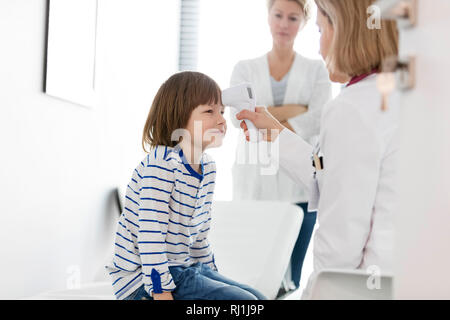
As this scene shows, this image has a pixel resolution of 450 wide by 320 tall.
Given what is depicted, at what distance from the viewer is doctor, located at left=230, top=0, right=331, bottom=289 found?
2184 millimetres

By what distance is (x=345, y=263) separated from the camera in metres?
0.99

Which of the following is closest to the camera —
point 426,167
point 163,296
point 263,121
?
point 426,167

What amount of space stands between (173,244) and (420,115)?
905mm

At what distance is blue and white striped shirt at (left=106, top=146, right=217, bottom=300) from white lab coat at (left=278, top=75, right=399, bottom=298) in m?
0.47

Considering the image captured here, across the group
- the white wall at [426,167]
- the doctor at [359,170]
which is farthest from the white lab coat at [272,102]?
the white wall at [426,167]

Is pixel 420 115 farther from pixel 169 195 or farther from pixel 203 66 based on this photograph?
pixel 203 66

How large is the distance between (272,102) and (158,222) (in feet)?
3.49

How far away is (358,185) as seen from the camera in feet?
3.19

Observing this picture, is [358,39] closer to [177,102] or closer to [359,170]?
[359,170]

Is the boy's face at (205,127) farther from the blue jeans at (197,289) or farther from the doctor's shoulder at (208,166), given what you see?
the blue jeans at (197,289)

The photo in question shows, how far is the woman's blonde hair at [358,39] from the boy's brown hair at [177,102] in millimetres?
529

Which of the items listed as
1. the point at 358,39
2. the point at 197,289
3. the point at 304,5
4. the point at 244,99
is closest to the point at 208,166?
the point at 244,99
